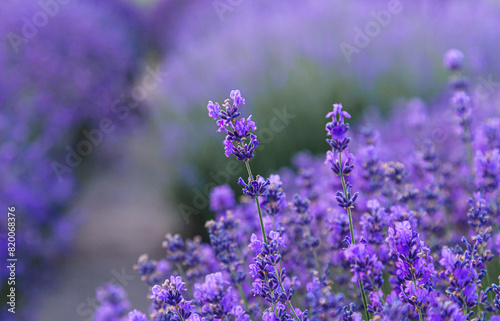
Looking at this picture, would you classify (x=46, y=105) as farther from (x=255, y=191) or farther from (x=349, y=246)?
(x=349, y=246)

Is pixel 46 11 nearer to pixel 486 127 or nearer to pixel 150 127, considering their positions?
pixel 150 127

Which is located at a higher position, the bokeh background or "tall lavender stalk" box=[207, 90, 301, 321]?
the bokeh background

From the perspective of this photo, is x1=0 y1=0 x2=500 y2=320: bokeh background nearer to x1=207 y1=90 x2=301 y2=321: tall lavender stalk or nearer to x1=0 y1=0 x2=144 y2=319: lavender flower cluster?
x1=0 y1=0 x2=144 y2=319: lavender flower cluster

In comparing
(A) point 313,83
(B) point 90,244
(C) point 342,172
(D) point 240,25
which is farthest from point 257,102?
(C) point 342,172

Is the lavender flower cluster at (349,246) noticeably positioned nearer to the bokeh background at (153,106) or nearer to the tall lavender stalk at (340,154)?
the tall lavender stalk at (340,154)

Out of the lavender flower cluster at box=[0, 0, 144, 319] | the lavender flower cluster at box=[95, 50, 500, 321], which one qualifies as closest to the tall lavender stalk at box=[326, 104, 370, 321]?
the lavender flower cluster at box=[95, 50, 500, 321]
